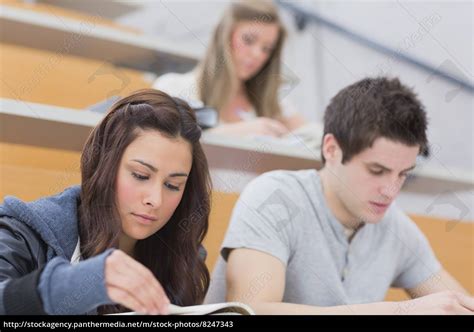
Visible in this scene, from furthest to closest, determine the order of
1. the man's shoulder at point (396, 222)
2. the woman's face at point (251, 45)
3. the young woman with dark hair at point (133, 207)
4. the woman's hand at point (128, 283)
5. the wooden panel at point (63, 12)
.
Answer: the wooden panel at point (63, 12) → the woman's face at point (251, 45) → the man's shoulder at point (396, 222) → the young woman with dark hair at point (133, 207) → the woman's hand at point (128, 283)

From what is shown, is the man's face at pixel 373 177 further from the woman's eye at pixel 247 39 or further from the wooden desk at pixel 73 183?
the woman's eye at pixel 247 39

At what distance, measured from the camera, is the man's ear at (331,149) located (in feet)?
2.65

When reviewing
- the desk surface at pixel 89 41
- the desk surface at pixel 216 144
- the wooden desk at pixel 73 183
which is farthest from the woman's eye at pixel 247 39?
the wooden desk at pixel 73 183

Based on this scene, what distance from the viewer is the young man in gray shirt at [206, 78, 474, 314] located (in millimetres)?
723

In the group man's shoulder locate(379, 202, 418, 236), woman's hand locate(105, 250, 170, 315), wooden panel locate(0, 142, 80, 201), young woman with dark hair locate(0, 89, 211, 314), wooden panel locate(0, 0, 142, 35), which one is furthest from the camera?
wooden panel locate(0, 0, 142, 35)

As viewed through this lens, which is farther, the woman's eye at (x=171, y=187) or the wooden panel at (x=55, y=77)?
the wooden panel at (x=55, y=77)

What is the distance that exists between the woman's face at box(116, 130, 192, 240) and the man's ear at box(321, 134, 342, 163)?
0.91 feet

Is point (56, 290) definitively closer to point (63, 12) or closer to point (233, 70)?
point (233, 70)

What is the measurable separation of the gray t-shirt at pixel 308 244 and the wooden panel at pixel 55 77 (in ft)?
0.95

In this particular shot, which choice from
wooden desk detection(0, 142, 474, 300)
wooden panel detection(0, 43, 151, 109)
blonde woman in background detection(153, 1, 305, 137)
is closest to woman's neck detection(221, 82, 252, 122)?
blonde woman in background detection(153, 1, 305, 137)

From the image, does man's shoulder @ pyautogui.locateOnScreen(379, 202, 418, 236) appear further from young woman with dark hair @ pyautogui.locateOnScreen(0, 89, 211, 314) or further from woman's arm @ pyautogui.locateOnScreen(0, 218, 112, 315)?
woman's arm @ pyautogui.locateOnScreen(0, 218, 112, 315)

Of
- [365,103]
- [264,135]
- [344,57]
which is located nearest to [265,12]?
[344,57]

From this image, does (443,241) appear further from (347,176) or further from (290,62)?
(290,62)

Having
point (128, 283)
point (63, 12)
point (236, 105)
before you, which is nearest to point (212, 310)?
point (128, 283)
